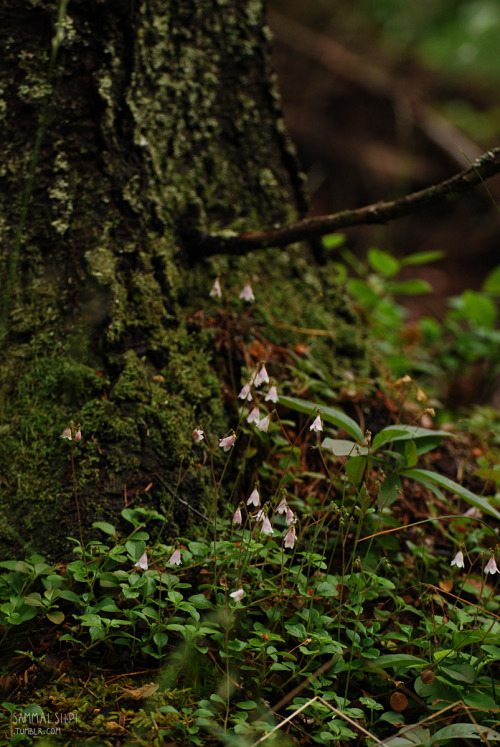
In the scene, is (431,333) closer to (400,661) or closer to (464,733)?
(400,661)

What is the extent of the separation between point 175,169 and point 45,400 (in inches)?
49.4

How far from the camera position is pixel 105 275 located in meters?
2.36

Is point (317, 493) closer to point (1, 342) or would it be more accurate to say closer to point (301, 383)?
point (301, 383)

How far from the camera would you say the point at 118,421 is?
2.21 m

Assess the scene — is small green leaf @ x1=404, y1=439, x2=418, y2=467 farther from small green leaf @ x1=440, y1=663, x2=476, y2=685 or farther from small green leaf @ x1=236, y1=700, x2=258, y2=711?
small green leaf @ x1=236, y1=700, x2=258, y2=711

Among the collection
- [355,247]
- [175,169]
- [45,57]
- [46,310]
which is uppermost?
[45,57]

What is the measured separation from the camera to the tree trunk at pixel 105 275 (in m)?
2.15

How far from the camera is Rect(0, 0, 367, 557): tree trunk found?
215 centimetres

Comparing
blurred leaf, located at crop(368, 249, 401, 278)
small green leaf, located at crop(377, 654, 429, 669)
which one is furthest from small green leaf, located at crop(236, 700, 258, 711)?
blurred leaf, located at crop(368, 249, 401, 278)

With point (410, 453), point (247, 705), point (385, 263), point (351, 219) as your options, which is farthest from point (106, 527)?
point (385, 263)

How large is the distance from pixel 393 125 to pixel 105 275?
7537mm

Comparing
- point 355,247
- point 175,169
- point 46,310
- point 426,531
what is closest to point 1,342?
point 46,310

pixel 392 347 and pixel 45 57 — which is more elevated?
pixel 45 57

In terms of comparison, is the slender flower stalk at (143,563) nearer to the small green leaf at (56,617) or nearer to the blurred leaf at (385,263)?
the small green leaf at (56,617)
